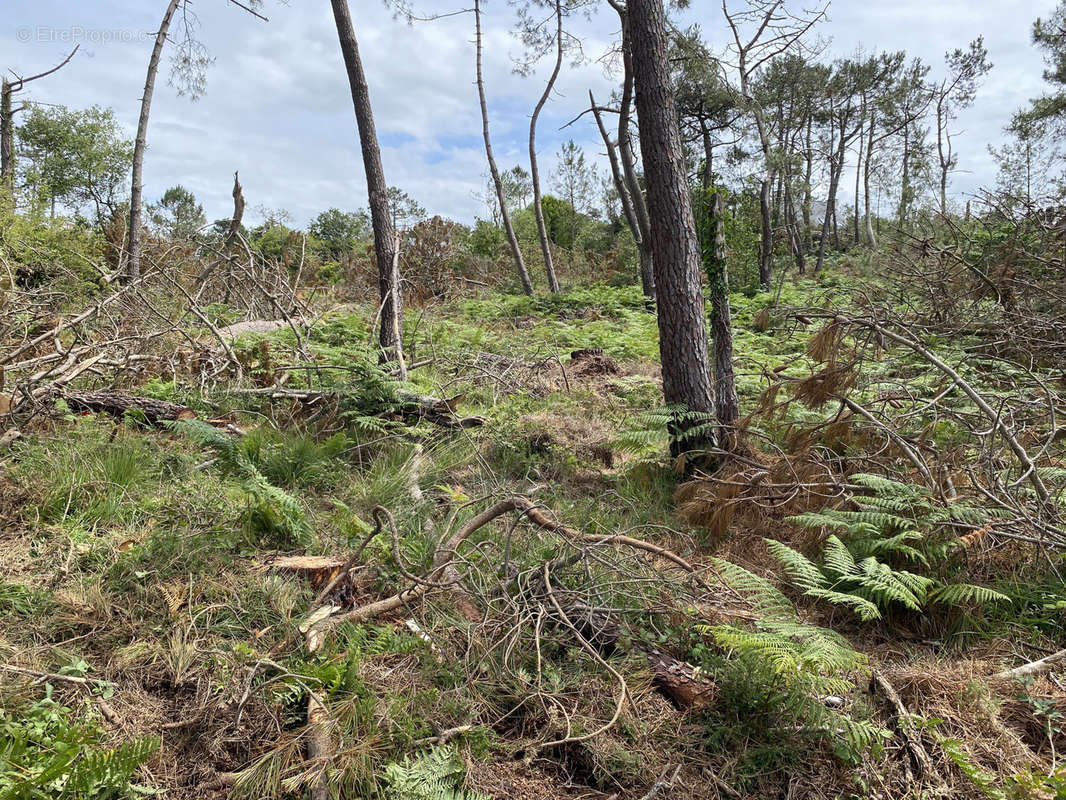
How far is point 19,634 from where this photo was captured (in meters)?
2.49

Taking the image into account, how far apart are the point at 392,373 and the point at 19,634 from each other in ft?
13.1

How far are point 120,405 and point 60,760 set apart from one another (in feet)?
12.4

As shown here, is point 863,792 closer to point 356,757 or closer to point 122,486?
point 356,757

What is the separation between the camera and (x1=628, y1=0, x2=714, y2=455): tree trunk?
4.87 meters

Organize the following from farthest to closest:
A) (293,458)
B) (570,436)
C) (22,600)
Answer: (570,436)
(293,458)
(22,600)

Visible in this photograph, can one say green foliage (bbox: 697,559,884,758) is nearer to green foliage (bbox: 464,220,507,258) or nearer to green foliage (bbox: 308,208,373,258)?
green foliage (bbox: 464,220,507,258)

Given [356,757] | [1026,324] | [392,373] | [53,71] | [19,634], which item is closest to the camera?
[356,757]

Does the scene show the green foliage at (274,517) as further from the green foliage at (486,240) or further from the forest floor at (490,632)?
the green foliage at (486,240)

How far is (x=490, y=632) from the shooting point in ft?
8.85

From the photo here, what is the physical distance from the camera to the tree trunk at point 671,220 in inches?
192

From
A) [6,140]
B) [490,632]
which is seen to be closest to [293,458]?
[490,632]

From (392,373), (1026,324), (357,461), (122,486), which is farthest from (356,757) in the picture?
(1026,324)

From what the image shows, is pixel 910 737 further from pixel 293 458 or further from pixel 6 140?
pixel 6 140

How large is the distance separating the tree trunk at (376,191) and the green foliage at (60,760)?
5107 millimetres
